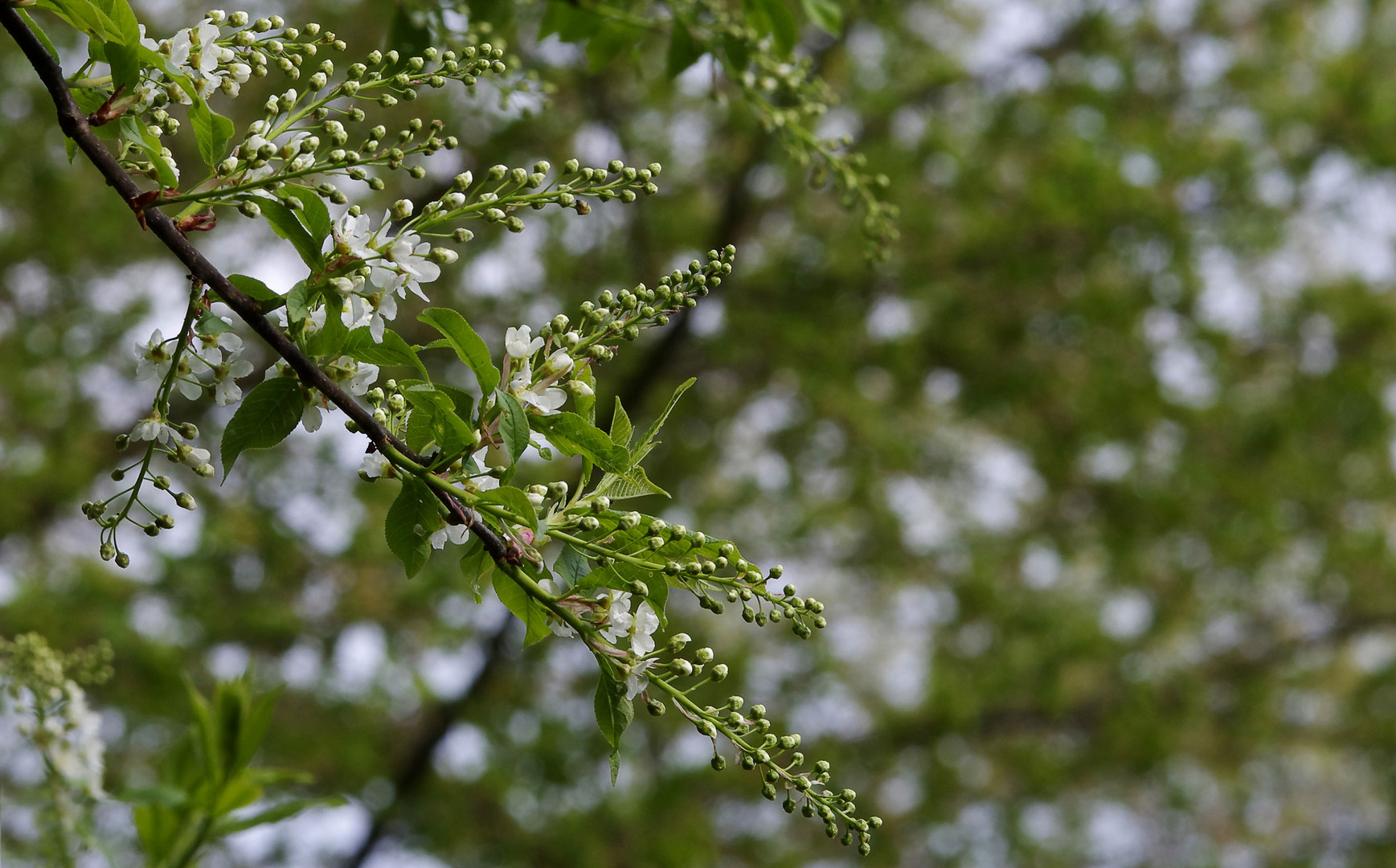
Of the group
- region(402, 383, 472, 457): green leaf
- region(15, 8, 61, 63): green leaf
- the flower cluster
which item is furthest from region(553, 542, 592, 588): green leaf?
the flower cluster

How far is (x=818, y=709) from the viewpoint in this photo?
5.40 meters

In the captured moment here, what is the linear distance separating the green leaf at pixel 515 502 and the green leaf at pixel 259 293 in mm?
245

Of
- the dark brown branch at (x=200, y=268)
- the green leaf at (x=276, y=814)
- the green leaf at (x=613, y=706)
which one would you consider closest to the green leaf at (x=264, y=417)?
the dark brown branch at (x=200, y=268)

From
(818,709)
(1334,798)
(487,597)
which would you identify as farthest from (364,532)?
(1334,798)

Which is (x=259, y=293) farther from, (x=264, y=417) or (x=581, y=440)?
(x=581, y=440)

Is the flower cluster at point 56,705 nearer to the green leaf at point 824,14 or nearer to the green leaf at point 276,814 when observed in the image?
the green leaf at point 276,814

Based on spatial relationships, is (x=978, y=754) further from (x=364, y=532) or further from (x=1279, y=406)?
(x=364, y=532)

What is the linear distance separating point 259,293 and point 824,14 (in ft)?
3.93

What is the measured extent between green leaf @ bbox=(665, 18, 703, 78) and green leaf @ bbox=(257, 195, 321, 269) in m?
0.96

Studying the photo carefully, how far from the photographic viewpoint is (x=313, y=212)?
3.32 ft

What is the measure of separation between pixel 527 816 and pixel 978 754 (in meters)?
2.28

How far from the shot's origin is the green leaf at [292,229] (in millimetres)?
1012

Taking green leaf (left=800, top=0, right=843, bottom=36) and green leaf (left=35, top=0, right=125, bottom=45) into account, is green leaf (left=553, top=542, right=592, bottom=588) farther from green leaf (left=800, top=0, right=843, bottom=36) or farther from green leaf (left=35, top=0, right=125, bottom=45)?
green leaf (left=800, top=0, right=843, bottom=36)

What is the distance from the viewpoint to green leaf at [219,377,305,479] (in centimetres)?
102
